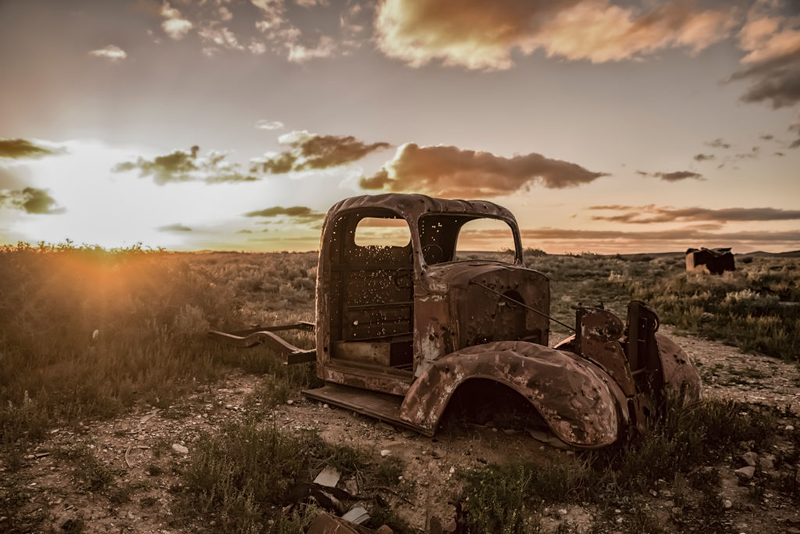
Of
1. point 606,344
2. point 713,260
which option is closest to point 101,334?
point 606,344

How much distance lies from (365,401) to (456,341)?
131 centimetres

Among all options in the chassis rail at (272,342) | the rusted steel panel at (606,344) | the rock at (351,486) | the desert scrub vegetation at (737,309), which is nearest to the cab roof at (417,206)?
the chassis rail at (272,342)

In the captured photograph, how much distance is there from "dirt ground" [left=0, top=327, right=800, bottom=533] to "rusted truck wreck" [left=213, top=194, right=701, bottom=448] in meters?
0.24

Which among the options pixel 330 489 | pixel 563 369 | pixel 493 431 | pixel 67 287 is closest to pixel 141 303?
pixel 67 287

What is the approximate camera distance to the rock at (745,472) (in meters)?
3.44

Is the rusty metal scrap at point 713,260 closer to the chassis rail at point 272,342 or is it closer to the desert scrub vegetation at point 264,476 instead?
the chassis rail at point 272,342

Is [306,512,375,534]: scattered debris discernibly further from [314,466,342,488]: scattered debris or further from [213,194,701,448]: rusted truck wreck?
[213,194,701,448]: rusted truck wreck

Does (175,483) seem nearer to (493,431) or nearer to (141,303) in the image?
(493,431)

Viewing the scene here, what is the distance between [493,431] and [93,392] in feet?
12.8

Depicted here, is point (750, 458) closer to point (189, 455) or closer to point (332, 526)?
point (332, 526)

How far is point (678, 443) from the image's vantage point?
3.64 metres

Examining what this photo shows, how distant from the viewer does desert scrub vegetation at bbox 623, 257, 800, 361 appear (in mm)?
8281

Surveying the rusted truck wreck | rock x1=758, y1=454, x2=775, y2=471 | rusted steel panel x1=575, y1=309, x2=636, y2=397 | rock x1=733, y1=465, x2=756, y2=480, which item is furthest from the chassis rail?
rock x1=758, y1=454, x2=775, y2=471

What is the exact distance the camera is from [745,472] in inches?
136
